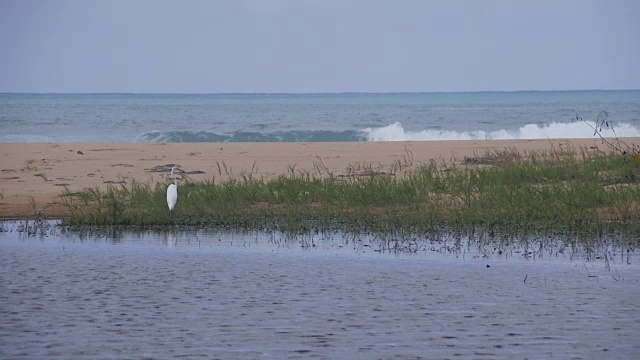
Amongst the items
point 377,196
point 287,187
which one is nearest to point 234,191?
point 287,187

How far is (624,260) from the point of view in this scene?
12.2 meters

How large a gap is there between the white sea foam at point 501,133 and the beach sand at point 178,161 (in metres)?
12.9

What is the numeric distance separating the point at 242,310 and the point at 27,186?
1198cm

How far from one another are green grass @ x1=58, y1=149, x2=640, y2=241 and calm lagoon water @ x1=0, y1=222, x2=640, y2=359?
1.14 metres

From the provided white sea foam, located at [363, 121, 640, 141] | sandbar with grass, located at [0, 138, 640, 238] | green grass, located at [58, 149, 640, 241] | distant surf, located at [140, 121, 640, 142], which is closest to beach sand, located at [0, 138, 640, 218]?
sandbar with grass, located at [0, 138, 640, 238]

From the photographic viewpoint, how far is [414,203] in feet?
53.0

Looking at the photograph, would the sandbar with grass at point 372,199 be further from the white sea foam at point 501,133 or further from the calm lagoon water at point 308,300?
the white sea foam at point 501,133

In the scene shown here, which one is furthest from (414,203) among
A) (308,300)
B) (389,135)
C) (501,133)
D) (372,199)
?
(501,133)

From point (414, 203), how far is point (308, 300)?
20.6 feet

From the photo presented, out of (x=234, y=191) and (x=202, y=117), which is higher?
(x=202, y=117)

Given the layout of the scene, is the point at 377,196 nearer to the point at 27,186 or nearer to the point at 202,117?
the point at 27,186

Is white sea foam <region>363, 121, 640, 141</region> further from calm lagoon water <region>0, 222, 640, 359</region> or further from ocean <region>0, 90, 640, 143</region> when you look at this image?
calm lagoon water <region>0, 222, 640, 359</region>

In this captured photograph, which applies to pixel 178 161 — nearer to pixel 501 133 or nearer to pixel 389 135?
pixel 389 135

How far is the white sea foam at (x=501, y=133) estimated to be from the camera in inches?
1812
